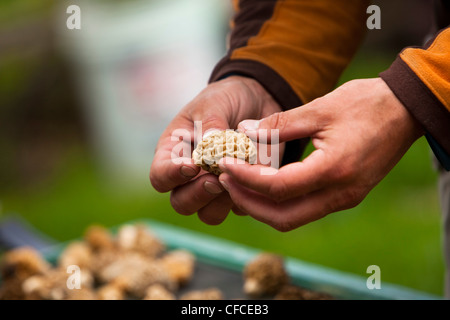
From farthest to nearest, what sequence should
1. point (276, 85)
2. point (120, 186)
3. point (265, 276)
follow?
point (120, 186)
point (265, 276)
point (276, 85)

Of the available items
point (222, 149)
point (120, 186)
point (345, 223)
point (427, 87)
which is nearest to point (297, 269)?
point (222, 149)

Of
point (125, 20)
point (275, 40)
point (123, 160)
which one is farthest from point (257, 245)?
point (125, 20)

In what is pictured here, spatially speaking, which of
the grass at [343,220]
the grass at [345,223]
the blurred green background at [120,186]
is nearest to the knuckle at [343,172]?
the grass at [343,220]

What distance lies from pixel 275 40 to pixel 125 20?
212 cm

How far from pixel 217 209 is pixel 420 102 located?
1.24 feet

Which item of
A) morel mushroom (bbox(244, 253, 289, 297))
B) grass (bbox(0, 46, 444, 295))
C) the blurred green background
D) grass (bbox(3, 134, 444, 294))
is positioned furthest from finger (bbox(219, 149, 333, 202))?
grass (bbox(3, 134, 444, 294))

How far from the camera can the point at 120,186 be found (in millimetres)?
2734

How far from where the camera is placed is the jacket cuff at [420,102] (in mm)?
737

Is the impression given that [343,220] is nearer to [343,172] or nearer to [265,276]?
[265,276]

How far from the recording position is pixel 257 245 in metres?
2.13

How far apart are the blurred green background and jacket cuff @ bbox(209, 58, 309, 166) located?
0.79 metres

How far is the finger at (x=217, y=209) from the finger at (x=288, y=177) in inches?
6.2

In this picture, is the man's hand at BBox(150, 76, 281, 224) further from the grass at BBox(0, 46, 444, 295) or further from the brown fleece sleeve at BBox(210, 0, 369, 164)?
the grass at BBox(0, 46, 444, 295)

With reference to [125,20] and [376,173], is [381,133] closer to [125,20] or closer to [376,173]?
[376,173]
